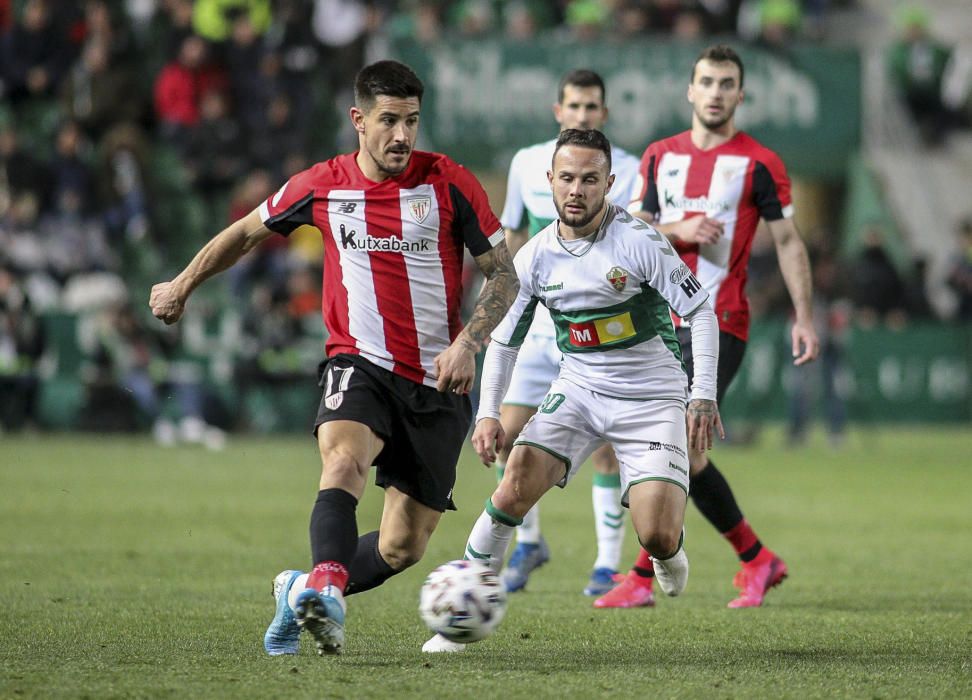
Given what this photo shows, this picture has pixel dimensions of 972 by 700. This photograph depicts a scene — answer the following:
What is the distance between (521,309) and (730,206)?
1760 millimetres

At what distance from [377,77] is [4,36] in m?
15.0

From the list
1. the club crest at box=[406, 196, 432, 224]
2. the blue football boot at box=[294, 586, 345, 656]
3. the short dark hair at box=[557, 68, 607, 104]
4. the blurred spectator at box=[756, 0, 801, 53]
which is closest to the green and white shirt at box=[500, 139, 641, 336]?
the short dark hair at box=[557, 68, 607, 104]

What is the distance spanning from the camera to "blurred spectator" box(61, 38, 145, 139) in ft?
63.6

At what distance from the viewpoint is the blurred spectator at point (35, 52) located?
19547 millimetres

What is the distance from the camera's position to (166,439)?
17.4m

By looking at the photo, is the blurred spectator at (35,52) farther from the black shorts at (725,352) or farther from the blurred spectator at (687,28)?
the black shorts at (725,352)

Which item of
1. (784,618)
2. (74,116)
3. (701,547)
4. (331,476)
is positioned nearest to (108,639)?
(331,476)

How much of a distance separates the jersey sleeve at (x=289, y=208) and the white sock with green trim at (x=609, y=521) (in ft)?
8.44

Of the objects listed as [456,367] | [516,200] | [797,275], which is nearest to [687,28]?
[516,200]

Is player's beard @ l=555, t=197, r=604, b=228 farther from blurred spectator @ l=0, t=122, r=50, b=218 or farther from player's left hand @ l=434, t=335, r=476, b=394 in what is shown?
blurred spectator @ l=0, t=122, r=50, b=218

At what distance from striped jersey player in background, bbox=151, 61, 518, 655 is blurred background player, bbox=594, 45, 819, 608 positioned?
1630mm

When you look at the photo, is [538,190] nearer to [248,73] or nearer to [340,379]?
[340,379]

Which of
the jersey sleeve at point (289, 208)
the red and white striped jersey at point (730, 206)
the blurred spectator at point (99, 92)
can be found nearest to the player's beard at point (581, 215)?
the jersey sleeve at point (289, 208)

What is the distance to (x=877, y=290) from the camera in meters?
19.8
